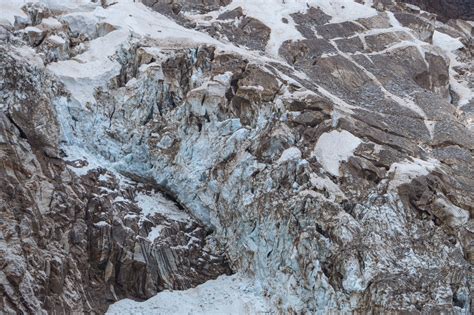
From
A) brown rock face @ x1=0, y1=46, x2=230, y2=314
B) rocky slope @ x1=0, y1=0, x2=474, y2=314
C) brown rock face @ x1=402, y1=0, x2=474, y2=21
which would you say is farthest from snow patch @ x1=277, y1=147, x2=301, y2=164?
brown rock face @ x1=402, y1=0, x2=474, y2=21

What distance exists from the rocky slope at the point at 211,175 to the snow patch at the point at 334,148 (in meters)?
0.07

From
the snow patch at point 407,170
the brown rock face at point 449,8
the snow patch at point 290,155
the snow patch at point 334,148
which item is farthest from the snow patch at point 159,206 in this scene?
the brown rock face at point 449,8

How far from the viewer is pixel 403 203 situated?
19625 mm

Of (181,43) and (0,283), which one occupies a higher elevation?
(181,43)

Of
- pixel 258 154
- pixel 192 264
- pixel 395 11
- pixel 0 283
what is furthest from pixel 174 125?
pixel 395 11

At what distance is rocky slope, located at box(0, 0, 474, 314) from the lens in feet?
60.4

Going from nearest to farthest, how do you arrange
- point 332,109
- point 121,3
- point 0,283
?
point 0,283 < point 332,109 < point 121,3

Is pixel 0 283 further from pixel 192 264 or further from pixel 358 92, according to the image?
pixel 358 92

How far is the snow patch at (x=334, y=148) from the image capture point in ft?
68.9

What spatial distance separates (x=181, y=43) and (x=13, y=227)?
12740 mm

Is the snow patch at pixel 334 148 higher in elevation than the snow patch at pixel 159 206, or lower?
higher

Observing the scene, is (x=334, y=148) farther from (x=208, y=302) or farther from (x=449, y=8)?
(x=449, y=8)

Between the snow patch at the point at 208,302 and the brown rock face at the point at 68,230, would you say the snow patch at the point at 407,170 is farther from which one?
the brown rock face at the point at 68,230

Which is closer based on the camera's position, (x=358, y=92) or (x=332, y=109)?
(x=332, y=109)
